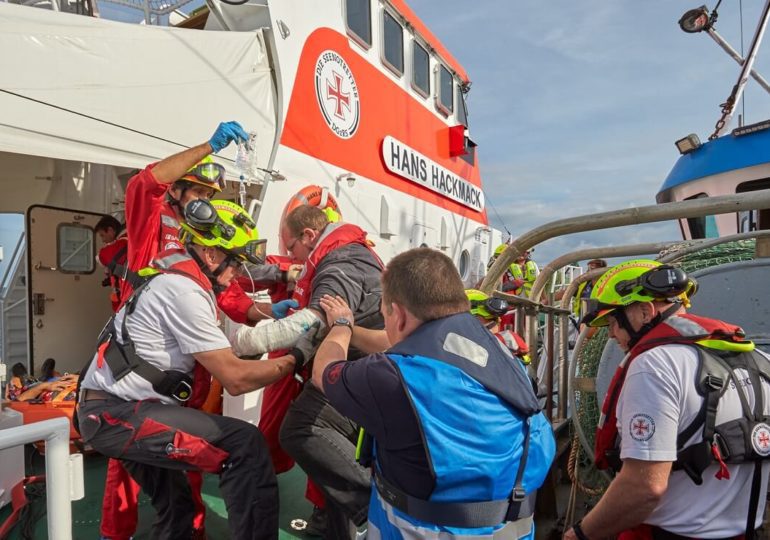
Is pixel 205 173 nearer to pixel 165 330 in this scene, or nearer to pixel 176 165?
pixel 176 165

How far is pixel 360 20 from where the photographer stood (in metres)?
5.20

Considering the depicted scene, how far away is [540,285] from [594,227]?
0.67 metres

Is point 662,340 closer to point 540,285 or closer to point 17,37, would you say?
point 540,285

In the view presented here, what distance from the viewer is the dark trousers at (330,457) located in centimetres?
211

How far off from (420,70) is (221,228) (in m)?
5.18

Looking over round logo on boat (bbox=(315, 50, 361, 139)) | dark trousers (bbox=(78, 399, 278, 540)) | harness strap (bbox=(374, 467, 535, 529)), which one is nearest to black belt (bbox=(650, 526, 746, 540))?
harness strap (bbox=(374, 467, 535, 529))

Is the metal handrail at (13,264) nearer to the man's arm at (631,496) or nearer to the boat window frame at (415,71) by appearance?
the boat window frame at (415,71)

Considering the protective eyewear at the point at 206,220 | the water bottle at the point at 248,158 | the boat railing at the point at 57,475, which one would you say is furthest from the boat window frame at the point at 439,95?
the boat railing at the point at 57,475

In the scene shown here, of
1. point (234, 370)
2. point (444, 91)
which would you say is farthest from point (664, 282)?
point (444, 91)

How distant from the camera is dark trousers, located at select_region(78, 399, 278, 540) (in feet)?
6.38

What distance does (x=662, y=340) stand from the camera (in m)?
1.70

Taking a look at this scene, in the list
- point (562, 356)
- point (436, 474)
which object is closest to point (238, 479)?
point (436, 474)

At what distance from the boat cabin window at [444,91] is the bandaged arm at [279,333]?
18.7 feet

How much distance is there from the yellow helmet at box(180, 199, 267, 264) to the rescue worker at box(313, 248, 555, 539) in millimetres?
942
